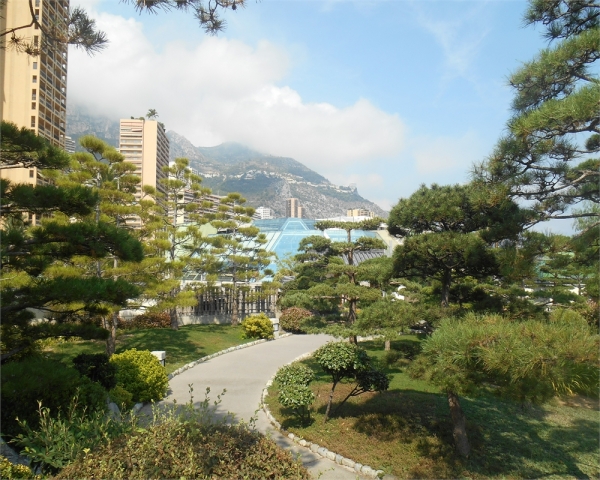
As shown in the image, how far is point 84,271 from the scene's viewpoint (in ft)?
26.7

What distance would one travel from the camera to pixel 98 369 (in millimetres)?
5711

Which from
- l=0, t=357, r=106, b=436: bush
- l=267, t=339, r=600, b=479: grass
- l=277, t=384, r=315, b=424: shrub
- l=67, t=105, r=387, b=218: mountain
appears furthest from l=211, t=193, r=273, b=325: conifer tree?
l=67, t=105, r=387, b=218: mountain

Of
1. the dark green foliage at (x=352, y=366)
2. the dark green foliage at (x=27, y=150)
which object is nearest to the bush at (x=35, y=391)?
the dark green foliage at (x=27, y=150)

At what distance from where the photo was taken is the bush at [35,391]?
3746mm

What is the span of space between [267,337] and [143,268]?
218 inches

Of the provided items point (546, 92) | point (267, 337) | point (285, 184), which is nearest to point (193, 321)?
point (267, 337)

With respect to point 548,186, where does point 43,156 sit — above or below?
above

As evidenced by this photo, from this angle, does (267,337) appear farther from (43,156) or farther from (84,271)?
(43,156)

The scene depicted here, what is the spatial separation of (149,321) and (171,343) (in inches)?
127

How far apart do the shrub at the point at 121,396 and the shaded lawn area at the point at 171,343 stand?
2.58 meters

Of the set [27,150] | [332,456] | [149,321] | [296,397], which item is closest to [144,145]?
[149,321]

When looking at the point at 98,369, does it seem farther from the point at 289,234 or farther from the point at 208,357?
the point at 289,234

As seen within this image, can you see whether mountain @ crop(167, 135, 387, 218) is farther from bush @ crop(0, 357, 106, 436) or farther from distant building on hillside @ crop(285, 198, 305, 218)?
bush @ crop(0, 357, 106, 436)

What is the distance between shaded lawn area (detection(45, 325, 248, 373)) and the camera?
9.09 m
